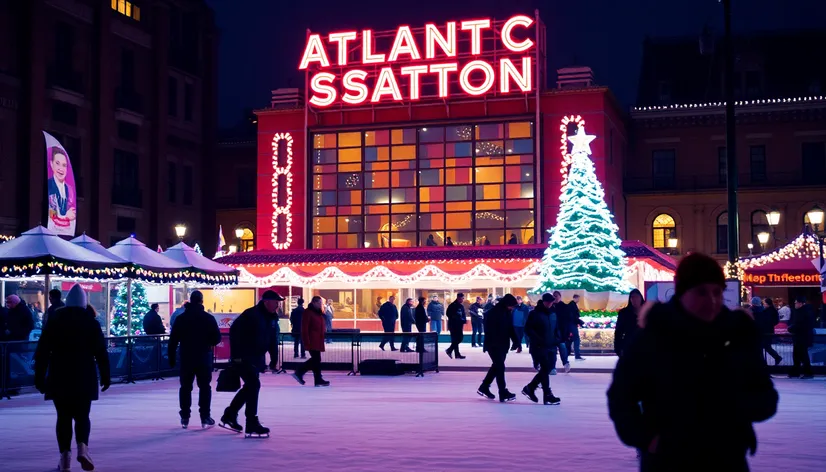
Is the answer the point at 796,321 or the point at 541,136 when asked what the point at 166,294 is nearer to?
the point at 541,136

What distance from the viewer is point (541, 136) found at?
160ft

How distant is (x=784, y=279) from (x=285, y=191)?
2358 centimetres

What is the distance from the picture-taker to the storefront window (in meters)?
A: 50.1

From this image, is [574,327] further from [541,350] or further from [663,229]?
[663,229]

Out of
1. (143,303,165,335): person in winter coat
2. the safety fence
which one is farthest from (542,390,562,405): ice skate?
(143,303,165,335): person in winter coat

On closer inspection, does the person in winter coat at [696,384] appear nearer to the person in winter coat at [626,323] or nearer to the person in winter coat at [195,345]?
the person in winter coat at [195,345]

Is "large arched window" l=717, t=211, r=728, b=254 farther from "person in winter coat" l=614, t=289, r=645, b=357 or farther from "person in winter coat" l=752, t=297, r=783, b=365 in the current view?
"person in winter coat" l=614, t=289, r=645, b=357

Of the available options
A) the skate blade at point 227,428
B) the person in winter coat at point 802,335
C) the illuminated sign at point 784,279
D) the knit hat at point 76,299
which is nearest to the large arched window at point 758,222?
the illuminated sign at point 784,279

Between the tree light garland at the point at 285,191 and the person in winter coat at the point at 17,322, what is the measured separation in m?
32.0

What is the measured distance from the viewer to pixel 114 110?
48.7 meters

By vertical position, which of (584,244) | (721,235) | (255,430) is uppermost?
(721,235)

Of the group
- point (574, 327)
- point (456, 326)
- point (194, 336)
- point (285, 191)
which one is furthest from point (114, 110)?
point (194, 336)

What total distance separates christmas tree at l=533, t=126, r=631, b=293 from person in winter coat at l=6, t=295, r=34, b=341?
1987cm

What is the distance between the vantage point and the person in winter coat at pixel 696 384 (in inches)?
190
